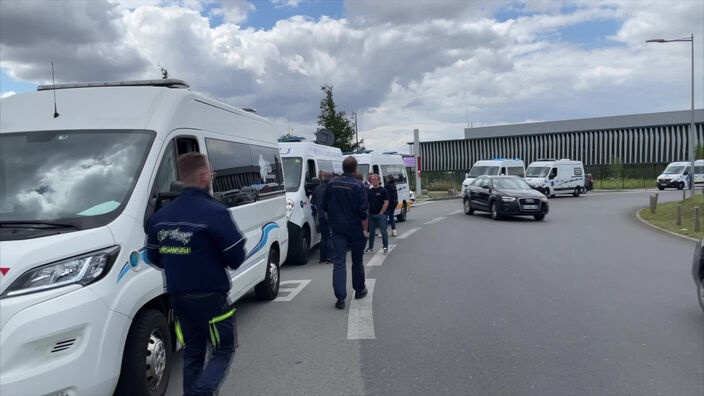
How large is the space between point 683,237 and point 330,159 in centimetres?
913

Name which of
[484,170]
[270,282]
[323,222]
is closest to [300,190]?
[323,222]

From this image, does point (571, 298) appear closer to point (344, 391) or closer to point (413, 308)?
point (413, 308)

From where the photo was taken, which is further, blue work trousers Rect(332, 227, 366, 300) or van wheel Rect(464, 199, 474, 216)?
van wheel Rect(464, 199, 474, 216)

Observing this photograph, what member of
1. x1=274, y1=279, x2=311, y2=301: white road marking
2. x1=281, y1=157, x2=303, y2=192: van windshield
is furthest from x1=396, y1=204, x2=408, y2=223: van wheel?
x1=274, y1=279, x2=311, y2=301: white road marking

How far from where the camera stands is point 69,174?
13.1 ft

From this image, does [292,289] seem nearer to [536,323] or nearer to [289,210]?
[289,210]

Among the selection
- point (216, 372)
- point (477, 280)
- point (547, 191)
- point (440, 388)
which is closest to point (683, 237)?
point (477, 280)

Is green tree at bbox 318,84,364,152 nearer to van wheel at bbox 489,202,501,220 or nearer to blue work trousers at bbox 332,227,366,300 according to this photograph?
van wheel at bbox 489,202,501,220

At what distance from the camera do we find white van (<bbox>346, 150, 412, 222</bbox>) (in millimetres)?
18266

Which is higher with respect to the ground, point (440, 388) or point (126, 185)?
point (126, 185)

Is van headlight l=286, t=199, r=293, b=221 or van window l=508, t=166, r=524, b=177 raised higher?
van headlight l=286, t=199, r=293, b=221

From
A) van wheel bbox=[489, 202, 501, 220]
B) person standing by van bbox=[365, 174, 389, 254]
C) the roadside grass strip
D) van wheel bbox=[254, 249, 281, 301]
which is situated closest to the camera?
van wheel bbox=[254, 249, 281, 301]

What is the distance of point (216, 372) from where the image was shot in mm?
3393

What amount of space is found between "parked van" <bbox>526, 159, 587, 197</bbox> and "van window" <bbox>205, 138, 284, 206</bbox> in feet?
100
